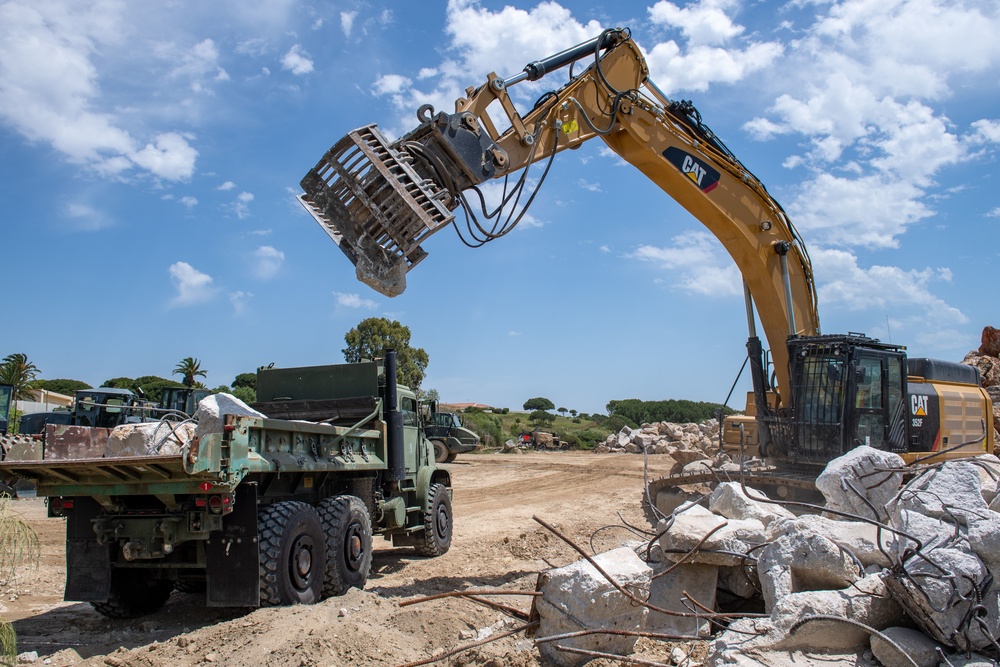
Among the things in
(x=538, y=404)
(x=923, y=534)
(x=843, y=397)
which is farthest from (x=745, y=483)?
(x=538, y=404)

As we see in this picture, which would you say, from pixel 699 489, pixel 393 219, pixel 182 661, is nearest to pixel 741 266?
pixel 699 489

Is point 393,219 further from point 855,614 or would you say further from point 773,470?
point 773,470

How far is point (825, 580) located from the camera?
4.80 m

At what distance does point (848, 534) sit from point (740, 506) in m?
1.18

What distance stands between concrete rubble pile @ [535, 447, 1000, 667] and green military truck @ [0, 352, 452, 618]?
2.71 metres

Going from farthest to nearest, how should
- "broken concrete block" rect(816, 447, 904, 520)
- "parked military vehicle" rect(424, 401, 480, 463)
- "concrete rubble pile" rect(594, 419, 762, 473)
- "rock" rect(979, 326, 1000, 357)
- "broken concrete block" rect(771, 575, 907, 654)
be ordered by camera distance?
"concrete rubble pile" rect(594, 419, 762, 473) → "parked military vehicle" rect(424, 401, 480, 463) → "rock" rect(979, 326, 1000, 357) → "broken concrete block" rect(816, 447, 904, 520) → "broken concrete block" rect(771, 575, 907, 654)

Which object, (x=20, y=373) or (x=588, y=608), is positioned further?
(x=20, y=373)

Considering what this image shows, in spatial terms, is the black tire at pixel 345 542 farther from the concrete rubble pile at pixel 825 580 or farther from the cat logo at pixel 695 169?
the cat logo at pixel 695 169

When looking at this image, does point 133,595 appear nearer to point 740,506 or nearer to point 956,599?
point 740,506

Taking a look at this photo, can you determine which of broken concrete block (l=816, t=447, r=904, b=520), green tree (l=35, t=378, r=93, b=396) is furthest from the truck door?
green tree (l=35, t=378, r=93, b=396)

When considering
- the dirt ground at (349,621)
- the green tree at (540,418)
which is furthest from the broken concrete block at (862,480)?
the green tree at (540,418)

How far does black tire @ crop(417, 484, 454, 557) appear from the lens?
10391 millimetres

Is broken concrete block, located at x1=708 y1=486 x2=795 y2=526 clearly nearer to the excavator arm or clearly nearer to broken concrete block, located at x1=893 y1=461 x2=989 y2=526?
broken concrete block, located at x1=893 y1=461 x2=989 y2=526

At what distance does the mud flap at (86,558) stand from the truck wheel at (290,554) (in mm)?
1490
